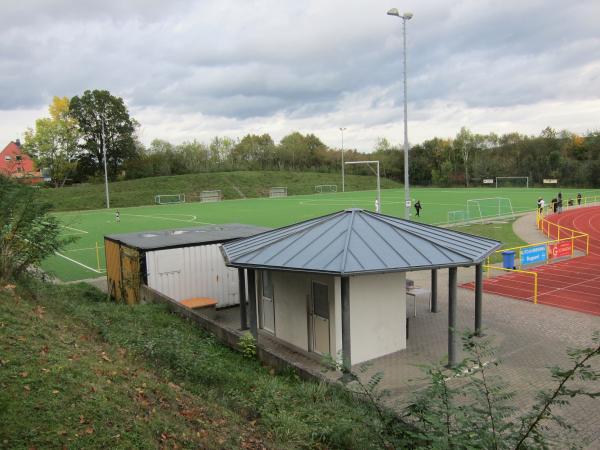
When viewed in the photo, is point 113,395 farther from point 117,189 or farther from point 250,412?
point 117,189

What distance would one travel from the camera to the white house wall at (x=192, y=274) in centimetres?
1545

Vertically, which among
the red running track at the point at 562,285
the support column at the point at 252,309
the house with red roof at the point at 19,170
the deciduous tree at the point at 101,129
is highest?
the deciduous tree at the point at 101,129

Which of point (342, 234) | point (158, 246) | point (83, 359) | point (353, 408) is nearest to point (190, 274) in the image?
point (158, 246)

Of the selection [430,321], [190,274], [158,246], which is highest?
[158,246]

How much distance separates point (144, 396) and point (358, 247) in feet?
17.1

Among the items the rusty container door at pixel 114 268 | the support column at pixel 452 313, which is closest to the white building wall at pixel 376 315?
the support column at pixel 452 313

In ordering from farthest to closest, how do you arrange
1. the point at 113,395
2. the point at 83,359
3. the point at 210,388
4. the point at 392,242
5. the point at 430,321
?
the point at 430,321, the point at 392,242, the point at 210,388, the point at 83,359, the point at 113,395

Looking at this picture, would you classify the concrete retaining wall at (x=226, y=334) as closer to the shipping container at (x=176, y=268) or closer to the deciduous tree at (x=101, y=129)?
the shipping container at (x=176, y=268)

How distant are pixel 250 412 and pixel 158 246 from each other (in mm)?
8805

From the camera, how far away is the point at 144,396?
22.0 ft

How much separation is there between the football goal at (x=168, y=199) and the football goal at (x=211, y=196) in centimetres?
308

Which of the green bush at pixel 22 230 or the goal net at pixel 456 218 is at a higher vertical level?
the green bush at pixel 22 230

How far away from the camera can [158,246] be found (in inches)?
600

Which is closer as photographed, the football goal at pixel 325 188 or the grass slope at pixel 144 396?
the grass slope at pixel 144 396
